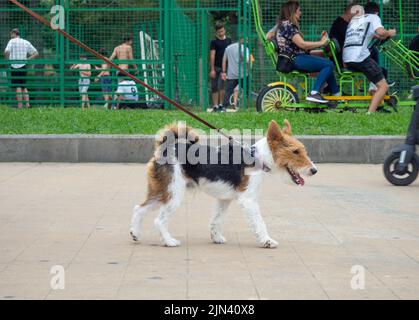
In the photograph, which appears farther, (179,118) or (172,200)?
(179,118)

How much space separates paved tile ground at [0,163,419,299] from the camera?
21.0 feet

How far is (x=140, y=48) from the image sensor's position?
22625 millimetres

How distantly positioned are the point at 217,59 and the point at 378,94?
619 cm

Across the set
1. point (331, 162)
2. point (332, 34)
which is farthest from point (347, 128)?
point (332, 34)

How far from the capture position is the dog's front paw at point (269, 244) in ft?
26.1

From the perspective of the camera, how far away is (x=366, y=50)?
57.5 ft

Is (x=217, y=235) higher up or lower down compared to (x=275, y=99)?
lower down

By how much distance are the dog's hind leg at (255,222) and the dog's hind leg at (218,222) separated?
1.19 ft

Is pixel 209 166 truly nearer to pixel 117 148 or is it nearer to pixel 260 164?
pixel 260 164

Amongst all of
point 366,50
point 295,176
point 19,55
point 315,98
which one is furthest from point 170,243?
point 19,55

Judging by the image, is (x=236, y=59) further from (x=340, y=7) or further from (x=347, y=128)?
(x=347, y=128)
